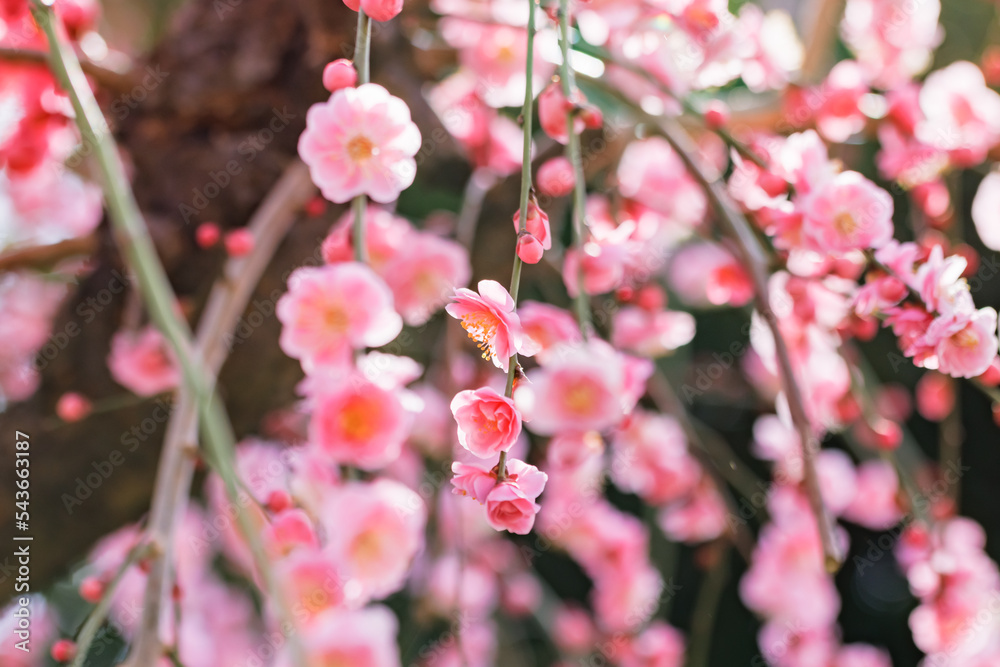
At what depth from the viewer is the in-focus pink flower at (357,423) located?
49cm

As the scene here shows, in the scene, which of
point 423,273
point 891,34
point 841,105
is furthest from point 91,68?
point 891,34

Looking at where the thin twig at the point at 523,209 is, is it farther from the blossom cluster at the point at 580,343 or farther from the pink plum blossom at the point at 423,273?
the pink plum blossom at the point at 423,273

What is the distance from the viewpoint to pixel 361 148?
0.44 meters

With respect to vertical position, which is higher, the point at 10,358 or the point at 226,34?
the point at 226,34

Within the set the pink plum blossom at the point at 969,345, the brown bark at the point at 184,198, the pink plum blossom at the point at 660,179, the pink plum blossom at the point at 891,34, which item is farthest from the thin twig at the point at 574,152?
the pink plum blossom at the point at 891,34

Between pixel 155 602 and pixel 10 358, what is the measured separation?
2.89 ft

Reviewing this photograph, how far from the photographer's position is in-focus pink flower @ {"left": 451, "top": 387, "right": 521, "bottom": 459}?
12.5 inches

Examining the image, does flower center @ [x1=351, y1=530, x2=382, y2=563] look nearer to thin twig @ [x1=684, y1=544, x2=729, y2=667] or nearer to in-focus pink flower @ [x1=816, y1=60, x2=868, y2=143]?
thin twig @ [x1=684, y1=544, x2=729, y2=667]

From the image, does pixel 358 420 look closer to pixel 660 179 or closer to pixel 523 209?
pixel 523 209

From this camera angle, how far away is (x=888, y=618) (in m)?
1.39

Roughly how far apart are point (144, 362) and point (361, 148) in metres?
0.44

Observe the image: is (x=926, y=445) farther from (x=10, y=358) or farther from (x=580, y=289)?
(x=10, y=358)

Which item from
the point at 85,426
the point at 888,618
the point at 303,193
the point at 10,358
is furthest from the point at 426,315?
the point at 888,618

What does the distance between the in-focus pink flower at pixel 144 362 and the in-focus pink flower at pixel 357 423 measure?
0.30 m
